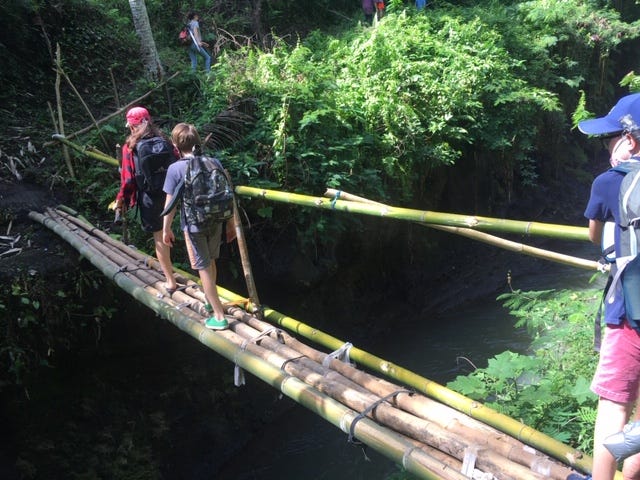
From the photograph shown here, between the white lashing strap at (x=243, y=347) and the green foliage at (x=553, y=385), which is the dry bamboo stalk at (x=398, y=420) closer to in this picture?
the white lashing strap at (x=243, y=347)

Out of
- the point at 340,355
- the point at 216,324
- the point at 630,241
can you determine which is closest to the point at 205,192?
the point at 216,324

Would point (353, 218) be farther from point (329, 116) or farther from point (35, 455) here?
point (35, 455)

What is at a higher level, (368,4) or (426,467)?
(368,4)

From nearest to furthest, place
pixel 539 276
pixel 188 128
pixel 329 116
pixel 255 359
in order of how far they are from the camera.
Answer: pixel 255 359, pixel 188 128, pixel 329 116, pixel 539 276

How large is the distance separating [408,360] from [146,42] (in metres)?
6.53

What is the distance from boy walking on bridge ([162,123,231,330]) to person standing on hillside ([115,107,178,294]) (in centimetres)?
54

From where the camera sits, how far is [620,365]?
6.27ft

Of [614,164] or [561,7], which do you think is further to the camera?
[561,7]

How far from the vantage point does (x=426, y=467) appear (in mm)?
2213

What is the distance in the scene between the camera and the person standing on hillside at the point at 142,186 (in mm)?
4215

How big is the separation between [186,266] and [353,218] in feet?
8.13

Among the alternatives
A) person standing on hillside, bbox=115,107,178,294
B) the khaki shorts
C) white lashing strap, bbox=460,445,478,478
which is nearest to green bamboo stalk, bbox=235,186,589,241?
the khaki shorts

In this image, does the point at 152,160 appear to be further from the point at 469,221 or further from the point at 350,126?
the point at 350,126

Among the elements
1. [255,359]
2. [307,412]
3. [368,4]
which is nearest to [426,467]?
[255,359]
